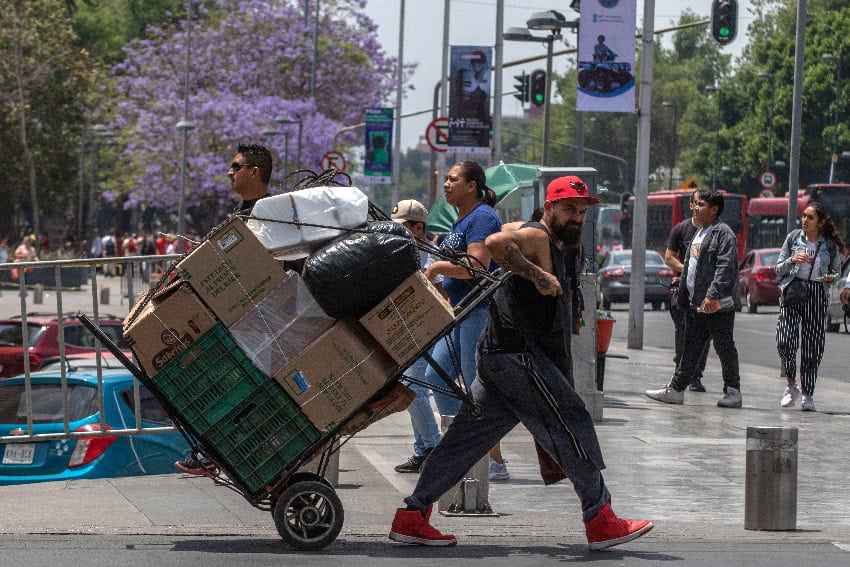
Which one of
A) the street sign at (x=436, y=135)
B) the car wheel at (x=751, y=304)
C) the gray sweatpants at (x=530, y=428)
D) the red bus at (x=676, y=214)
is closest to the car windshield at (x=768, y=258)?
the car wheel at (x=751, y=304)

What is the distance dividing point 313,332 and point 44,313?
5.17 m

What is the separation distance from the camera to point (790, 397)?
14.7 metres

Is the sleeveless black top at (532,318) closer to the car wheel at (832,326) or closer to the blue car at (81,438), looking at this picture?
the blue car at (81,438)

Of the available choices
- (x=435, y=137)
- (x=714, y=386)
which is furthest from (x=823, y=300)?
(x=435, y=137)

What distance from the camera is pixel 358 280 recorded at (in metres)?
7.30

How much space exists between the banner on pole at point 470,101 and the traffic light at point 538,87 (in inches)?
337

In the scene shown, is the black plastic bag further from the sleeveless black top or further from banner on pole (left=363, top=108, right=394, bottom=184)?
banner on pole (left=363, top=108, right=394, bottom=184)

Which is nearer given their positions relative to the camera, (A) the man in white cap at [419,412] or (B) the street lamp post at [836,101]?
(A) the man in white cap at [419,412]

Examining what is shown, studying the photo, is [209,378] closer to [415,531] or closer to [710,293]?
[415,531]

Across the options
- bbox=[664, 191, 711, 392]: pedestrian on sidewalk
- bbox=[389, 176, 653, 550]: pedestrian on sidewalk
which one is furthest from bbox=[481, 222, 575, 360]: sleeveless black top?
bbox=[664, 191, 711, 392]: pedestrian on sidewalk

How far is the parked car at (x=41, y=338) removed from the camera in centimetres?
1341

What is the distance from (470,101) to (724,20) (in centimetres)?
529

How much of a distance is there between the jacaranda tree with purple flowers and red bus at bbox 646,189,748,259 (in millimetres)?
10371

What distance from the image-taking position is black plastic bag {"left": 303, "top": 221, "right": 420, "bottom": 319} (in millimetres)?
7289
